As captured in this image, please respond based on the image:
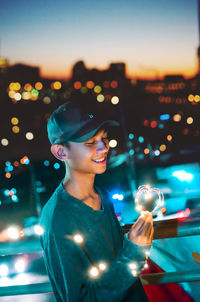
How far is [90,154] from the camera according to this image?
152cm

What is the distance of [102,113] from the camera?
1.62m

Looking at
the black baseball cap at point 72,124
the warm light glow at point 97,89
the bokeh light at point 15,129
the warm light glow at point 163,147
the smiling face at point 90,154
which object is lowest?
the smiling face at point 90,154

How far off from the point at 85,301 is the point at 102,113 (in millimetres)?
986

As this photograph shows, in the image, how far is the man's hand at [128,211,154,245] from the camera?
4.25 feet

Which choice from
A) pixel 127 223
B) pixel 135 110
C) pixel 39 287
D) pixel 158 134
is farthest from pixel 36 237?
pixel 135 110

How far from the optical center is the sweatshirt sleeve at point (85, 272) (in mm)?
1237

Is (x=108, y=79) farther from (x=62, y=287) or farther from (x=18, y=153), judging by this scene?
(x=62, y=287)

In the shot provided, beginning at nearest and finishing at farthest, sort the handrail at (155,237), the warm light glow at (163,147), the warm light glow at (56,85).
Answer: the handrail at (155,237) < the warm light glow at (163,147) < the warm light glow at (56,85)

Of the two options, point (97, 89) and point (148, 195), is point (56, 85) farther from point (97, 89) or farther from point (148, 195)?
point (148, 195)

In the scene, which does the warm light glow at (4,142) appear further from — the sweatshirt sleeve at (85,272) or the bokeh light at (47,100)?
the sweatshirt sleeve at (85,272)

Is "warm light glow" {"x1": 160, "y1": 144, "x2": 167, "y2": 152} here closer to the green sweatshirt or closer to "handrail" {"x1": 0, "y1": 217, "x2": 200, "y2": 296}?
"handrail" {"x1": 0, "y1": 217, "x2": 200, "y2": 296}

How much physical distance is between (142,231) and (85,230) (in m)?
0.29

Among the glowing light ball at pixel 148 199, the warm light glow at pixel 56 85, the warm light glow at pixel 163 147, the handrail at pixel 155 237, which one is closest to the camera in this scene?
the glowing light ball at pixel 148 199

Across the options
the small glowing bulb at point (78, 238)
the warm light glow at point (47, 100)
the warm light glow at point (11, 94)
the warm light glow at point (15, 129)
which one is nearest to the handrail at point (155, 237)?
the small glowing bulb at point (78, 238)
